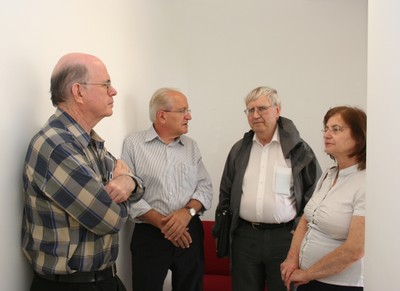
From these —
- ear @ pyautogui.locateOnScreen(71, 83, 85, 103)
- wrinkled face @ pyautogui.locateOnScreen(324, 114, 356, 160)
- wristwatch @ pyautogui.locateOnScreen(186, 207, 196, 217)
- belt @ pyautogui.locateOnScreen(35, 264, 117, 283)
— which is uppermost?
ear @ pyautogui.locateOnScreen(71, 83, 85, 103)

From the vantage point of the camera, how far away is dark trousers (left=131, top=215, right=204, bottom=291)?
2.89 meters

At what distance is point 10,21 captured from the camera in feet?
5.52

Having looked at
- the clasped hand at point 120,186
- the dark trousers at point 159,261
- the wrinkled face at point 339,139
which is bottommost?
the dark trousers at point 159,261

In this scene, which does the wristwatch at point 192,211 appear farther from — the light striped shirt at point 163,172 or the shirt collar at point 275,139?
the shirt collar at point 275,139

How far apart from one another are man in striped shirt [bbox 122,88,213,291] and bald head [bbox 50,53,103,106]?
110cm

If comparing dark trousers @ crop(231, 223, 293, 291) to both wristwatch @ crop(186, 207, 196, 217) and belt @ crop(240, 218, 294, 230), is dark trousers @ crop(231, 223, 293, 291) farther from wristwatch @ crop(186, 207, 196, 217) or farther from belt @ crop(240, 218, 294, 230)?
wristwatch @ crop(186, 207, 196, 217)

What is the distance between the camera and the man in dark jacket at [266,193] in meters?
2.78

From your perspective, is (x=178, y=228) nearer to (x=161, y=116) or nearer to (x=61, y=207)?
(x=161, y=116)

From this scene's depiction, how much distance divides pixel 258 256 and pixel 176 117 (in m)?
1.11

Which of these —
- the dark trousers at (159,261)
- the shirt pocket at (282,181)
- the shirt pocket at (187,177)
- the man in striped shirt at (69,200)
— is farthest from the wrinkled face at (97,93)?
the shirt pocket at (282,181)

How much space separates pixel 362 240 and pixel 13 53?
5.62 ft

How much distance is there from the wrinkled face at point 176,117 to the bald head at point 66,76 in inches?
46.0

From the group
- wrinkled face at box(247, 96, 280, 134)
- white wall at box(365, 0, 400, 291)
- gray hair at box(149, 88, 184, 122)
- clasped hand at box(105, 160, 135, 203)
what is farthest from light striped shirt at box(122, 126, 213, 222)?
white wall at box(365, 0, 400, 291)

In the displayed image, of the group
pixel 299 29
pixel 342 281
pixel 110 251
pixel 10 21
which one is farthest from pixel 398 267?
pixel 299 29
